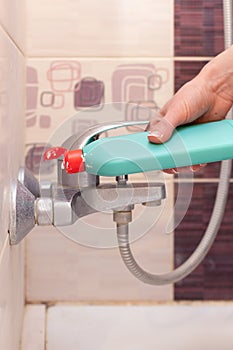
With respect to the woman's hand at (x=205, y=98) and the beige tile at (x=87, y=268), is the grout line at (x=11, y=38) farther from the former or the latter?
the beige tile at (x=87, y=268)

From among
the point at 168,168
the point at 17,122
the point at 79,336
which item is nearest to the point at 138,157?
the point at 168,168

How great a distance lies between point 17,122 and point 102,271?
1.12 feet

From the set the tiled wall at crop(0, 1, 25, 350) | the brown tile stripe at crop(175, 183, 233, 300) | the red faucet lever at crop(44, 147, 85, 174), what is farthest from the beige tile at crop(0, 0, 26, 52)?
the brown tile stripe at crop(175, 183, 233, 300)

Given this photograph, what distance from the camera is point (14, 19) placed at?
790 millimetres

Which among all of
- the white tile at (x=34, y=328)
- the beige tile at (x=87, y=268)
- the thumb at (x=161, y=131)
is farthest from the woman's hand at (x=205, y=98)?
the white tile at (x=34, y=328)

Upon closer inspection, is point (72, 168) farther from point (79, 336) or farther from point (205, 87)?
point (79, 336)

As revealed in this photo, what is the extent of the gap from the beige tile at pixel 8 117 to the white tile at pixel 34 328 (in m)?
0.28

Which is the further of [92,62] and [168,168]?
[92,62]

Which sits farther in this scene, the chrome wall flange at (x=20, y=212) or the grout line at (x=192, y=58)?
the grout line at (x=192, y=58)

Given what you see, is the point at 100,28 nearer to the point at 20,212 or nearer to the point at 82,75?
the point at 82,75

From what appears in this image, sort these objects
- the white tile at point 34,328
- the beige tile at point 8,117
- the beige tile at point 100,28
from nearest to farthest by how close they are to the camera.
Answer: the beige tile at point 8,117 → the white tile at point 34,328 → the beige tile at point 100,28

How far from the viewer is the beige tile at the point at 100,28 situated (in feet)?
3.31

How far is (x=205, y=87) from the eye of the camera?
0.76 metres

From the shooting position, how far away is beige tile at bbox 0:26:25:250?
2.02 feet
